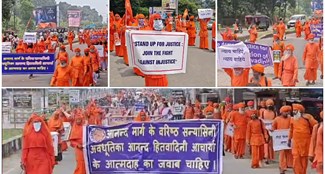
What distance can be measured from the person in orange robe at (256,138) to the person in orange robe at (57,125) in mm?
1249

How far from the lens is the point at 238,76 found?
3387 mm

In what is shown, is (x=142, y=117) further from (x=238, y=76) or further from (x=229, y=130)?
(x=238, y=76)

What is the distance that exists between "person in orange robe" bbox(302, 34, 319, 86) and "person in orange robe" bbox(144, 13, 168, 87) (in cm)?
94

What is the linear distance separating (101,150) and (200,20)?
3.52ft

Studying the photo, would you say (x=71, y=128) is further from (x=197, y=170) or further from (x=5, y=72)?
(x=197, y=170)

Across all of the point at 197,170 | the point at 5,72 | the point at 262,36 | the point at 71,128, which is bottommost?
the point at 197,170

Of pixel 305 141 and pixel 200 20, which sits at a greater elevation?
pixel 200 20

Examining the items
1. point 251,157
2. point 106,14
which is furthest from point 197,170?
point 106,14

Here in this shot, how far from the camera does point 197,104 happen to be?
11.0ft

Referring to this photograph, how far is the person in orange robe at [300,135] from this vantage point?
337 cm

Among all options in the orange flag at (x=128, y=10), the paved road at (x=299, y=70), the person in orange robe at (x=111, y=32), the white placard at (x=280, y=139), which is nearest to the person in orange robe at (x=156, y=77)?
the orange flag at (x=128, y=10)

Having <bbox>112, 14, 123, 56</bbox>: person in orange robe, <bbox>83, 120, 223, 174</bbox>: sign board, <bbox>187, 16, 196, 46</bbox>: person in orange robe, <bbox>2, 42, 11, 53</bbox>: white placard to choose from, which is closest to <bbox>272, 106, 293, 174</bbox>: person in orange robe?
<bbox>83, 120, 223, 174</bbox>: sign board

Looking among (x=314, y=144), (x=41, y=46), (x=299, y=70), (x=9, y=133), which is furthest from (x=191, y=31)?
(x=9, y=133)

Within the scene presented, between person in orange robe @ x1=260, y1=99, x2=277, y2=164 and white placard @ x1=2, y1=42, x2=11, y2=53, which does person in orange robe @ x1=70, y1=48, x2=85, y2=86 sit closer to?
white placard @ x1=2, y1=42, x2=11, y2=53
